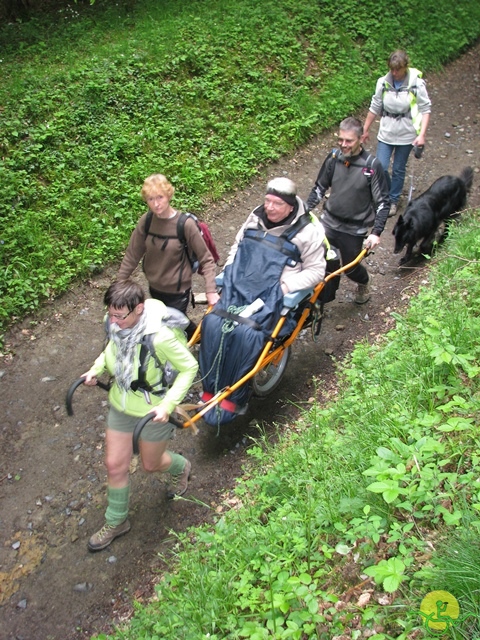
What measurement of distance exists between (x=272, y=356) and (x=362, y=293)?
2309 millimetres

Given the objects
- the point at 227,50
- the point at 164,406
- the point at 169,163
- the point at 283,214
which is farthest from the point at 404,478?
the point at 227,50

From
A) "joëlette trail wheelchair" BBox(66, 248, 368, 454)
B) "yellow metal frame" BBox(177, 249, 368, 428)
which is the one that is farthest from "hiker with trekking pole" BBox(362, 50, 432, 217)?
"yellow metal frame" BBox(177, 249, 368, 428)

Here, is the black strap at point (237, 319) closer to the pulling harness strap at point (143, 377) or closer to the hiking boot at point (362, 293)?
the pulling harness strap at point (143, 377)

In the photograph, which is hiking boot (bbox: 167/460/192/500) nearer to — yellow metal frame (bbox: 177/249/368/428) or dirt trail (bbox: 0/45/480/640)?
dirt trail (bbox: 0/45/480/640)

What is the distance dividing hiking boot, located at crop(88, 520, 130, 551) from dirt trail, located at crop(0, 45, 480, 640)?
7 centimetres

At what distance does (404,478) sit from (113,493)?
2.30 metres

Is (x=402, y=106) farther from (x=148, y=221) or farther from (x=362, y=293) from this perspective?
(x=148, y=221)

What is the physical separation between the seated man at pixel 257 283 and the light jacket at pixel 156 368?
25.8 inches

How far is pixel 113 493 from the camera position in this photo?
14.1 feet

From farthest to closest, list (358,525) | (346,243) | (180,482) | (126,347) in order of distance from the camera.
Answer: (346,243) < (180,482) < (126,347) < (358,525)

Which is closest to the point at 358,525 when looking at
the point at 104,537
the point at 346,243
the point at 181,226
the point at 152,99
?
the point at 104,537

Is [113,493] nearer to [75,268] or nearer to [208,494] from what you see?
[208,494]

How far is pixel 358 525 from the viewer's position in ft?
9.91

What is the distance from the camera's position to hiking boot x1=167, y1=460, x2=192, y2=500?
4.68m
